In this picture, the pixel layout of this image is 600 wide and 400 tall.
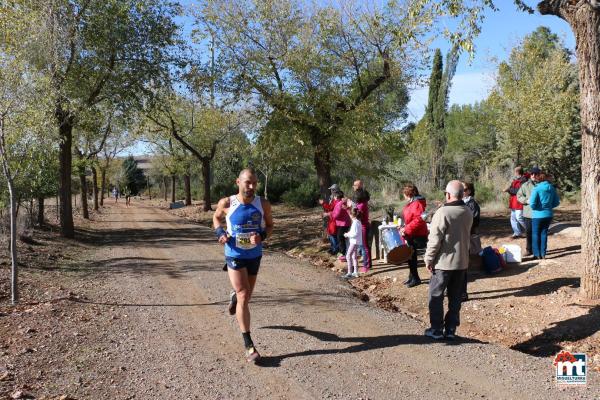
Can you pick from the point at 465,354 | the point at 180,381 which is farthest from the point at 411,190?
the point at 180,381

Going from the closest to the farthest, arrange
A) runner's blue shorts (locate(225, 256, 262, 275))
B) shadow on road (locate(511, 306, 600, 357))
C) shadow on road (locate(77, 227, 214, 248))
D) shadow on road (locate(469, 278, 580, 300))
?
runner's blue shorts (locate(225, 256, 262, 275)), shadow on road (locate(511, 306, 600, 357)), shadow on road (locate(469, 278, 580, 300)), shadow on road (locate(77, 227, 214, 248))

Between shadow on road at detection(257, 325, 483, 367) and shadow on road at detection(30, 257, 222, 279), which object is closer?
shadow on road at detection(257, 325, 483, 367)

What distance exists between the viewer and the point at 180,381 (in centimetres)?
475

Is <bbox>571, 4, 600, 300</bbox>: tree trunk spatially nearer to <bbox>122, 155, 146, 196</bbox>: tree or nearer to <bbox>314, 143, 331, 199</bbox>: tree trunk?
<bbox>314, 143, 331, 199</bbox>: tree trunk

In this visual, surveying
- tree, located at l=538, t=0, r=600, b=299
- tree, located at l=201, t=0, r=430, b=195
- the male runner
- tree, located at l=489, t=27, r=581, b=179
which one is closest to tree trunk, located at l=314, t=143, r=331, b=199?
tree, located at l=201, t=0, r=430, b=195

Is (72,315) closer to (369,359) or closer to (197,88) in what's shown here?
(369,359)

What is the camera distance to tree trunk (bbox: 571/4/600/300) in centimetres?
676

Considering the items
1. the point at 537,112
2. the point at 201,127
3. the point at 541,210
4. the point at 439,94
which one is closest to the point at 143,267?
the point at 541,210

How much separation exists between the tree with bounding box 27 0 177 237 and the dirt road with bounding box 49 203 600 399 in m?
8.28

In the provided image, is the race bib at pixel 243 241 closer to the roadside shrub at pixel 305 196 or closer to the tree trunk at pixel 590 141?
the tree trunk at pixel 590 141

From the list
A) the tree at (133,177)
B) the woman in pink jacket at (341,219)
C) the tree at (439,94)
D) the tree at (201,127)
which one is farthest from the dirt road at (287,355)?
the tree at (133,177)

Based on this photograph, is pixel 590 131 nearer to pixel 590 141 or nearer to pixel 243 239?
pixel 590 141

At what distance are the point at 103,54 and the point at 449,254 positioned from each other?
46.8 ft

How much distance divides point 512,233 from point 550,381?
929 centimetres
